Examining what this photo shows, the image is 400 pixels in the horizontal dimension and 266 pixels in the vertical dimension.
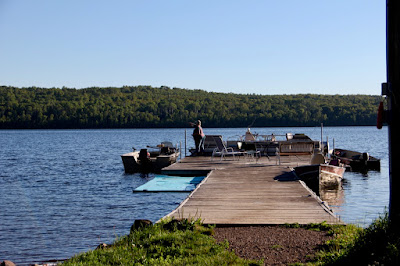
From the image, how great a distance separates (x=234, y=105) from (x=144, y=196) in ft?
336

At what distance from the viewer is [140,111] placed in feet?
402

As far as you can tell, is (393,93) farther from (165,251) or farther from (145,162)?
(145,162)

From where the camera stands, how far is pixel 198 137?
23594mm

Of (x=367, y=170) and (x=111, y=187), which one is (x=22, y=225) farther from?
(x=367, y=170)

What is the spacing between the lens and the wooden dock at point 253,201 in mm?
8578

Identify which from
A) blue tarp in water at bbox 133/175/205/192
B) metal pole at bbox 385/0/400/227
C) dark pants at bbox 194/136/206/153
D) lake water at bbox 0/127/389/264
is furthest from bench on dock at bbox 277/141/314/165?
metal pole at bbox 385/0/400/227

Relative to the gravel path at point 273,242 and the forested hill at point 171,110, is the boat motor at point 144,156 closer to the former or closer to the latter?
the gravel path at point 273,242

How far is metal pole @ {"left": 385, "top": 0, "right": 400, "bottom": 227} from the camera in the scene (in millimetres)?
5469

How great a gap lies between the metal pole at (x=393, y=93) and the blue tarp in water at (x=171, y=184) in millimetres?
9938

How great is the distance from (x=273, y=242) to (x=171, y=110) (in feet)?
374

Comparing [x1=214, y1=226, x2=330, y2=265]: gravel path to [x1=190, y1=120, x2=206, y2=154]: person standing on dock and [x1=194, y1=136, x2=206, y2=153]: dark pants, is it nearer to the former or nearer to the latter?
[x1=190, y1=120, x2=206, y2=154]: person standing on dock

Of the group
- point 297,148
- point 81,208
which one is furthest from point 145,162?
point 81,208

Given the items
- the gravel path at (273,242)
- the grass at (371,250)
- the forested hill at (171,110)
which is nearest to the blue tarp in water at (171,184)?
the gravel path at (273,242)

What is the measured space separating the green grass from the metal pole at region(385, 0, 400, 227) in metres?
1.68
